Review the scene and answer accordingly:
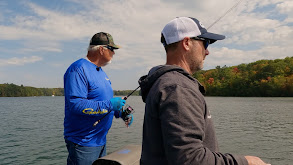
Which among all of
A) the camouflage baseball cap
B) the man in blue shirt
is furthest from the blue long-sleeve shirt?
the camouflage baseball cap

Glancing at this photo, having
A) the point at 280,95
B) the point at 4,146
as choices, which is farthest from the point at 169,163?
the point at 280,95

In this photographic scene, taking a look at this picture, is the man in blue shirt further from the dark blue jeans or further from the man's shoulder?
the man's shoulder

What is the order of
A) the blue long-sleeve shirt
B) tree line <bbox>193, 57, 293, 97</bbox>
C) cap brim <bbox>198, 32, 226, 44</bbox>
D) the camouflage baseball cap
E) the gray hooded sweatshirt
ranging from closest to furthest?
1. the gray hooded sweatshirt
2. cap brim <bbox>198, 32, 226, 44</bbox>
3. the blue long-sleeve shirt
4. the camouflage baseball cap
5. tree line <bbox>193, 57, 293, 97</bbox>

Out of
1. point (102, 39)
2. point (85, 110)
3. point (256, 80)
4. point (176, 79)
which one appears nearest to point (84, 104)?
point (85, 110)

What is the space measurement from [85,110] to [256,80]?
320ft

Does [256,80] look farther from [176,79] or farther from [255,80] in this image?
[176,79]

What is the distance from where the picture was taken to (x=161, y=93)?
4.71 feet

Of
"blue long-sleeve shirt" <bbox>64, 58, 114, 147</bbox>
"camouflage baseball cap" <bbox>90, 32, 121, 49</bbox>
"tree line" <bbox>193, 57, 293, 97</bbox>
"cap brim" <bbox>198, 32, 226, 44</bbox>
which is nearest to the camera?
"cap brim" <bbox>198, 32, 226, 44</bbox>

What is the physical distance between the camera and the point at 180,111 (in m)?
1.36

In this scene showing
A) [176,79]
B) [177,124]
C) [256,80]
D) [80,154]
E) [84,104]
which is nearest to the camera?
[177,124]

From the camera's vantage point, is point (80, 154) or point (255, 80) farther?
point (255, 80)

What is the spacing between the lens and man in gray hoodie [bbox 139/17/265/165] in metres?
1.36

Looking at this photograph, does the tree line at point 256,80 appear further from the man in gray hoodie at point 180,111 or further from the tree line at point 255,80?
the man in gray hoodie at point 180,111

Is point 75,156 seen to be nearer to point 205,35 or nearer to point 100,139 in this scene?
point 100,139
